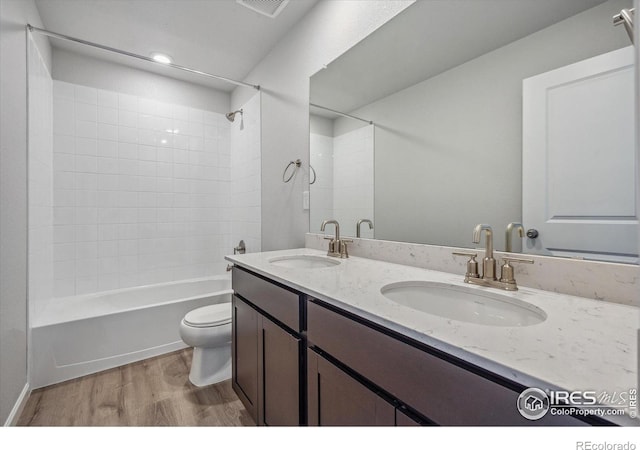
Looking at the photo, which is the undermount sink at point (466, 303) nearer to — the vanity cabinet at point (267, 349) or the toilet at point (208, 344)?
the vanity cabinet at point (267, 349)

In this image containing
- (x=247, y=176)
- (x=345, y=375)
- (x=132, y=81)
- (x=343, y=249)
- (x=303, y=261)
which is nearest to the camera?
(x=345, y=375)

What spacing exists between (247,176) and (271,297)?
74.9 inches

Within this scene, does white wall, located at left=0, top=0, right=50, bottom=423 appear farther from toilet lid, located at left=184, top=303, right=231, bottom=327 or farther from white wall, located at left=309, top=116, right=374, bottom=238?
white wall, located at left=309, top=116, right=374, bottom=238

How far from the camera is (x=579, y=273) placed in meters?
0.82

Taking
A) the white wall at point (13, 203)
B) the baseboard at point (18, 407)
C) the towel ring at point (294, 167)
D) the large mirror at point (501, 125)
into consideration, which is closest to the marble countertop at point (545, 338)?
the large mirror at point (501, 125)

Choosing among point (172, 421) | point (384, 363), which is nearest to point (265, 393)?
point (172, 421)

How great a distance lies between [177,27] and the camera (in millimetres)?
2053

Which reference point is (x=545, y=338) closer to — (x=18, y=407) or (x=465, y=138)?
(x=465, y=138)

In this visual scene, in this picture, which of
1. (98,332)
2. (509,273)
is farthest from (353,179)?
(98,332)

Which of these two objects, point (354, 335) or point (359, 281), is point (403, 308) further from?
point (359, 281)

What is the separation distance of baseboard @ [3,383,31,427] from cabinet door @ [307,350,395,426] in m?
1.62

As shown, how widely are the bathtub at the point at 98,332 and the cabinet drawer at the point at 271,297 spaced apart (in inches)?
45.0

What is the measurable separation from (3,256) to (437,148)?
2.08 metres

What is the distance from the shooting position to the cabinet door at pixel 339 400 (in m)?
0.70
